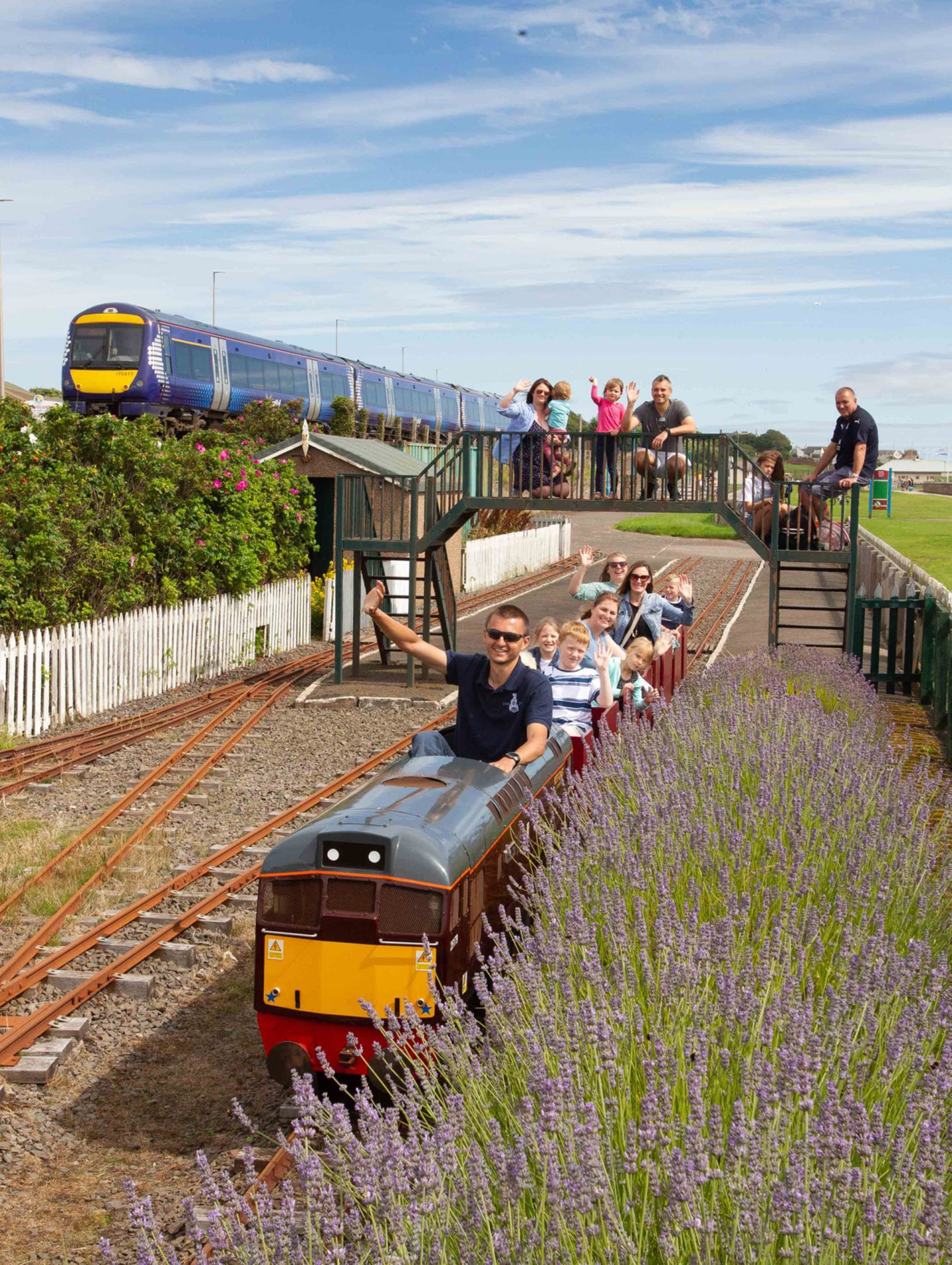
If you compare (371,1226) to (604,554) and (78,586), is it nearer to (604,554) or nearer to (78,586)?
(78,586)

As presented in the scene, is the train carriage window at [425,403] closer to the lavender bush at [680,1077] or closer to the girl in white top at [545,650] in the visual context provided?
the girl in white top at [545,650]

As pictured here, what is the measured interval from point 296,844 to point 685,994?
80.4 inches

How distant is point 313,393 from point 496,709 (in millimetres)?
34180

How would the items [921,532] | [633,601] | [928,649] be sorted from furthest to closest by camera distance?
1. [921,532]
2. [928,649]
3. [633,601]

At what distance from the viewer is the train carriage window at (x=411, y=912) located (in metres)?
5.31

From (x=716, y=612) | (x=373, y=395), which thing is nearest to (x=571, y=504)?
(x=716, y=612)

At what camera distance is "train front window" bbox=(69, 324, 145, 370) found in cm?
3094

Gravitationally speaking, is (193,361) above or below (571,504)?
above

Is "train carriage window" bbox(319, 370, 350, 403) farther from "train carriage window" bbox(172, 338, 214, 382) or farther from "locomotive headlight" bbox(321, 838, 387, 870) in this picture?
"locomotive headlight" bbox(321, 838, 387, 870)

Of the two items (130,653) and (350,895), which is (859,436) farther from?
(350,895)

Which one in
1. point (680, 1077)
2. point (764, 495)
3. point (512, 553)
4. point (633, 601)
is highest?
point (764, 495)

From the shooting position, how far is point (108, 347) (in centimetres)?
3119

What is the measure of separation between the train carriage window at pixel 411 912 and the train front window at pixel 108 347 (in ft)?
90.1

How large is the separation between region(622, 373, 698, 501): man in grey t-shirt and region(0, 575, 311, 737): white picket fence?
6.46 m
